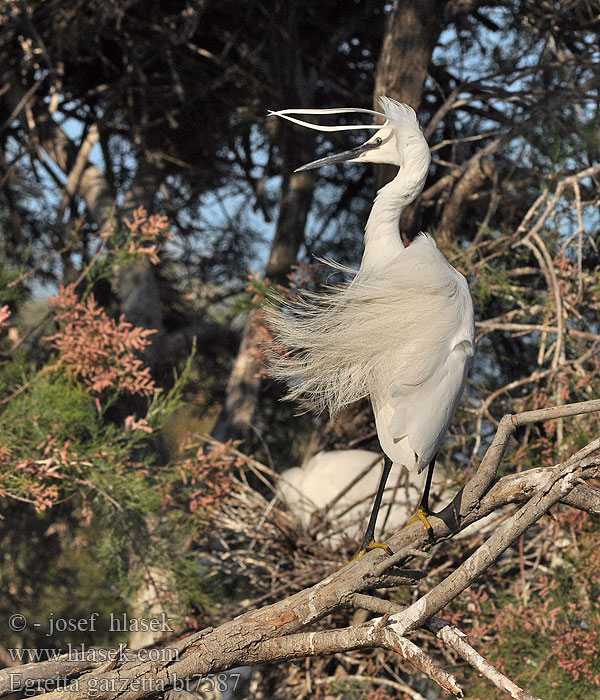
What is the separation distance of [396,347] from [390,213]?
0.39m

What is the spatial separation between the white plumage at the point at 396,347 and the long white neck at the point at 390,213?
80 mm

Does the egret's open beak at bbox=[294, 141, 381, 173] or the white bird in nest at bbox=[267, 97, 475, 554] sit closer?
the white bird in nest at bbox=[267, 97, 475, 554]

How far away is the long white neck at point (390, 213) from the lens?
2.03 metres

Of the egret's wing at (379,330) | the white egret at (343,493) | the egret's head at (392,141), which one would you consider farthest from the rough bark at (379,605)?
the white egret at (343,493)

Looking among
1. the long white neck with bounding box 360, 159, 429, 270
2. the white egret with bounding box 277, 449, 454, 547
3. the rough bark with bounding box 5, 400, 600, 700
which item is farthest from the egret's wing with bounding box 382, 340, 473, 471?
the white egret with bounding box 277, 449, 454, 547

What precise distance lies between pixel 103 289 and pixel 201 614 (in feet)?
6.35

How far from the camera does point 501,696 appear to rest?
7.85 feet

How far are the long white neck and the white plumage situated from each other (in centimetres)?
8

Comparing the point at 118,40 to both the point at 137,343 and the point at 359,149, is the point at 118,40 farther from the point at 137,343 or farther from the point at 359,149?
the point at 359,149

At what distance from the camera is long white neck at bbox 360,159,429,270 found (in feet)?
6.64

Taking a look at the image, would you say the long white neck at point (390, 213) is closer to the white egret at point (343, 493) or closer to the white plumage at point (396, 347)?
the white plumage at point (396, 347)

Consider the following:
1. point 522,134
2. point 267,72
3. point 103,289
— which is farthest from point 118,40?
point 522,134

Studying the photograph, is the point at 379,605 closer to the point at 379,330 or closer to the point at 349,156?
the point at 379,330

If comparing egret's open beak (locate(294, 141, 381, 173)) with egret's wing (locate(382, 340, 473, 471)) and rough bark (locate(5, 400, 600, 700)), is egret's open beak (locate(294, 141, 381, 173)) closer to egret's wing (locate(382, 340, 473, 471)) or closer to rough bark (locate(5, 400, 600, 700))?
egret's wing (locate(382, 340, 473, 471))
